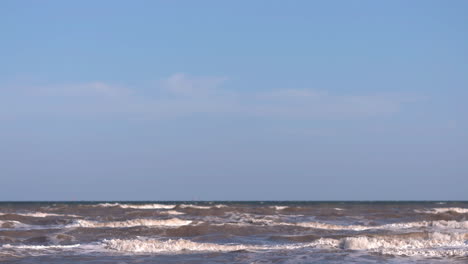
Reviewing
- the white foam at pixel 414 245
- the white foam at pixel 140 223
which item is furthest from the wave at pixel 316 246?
the white foam at pixel 140 223

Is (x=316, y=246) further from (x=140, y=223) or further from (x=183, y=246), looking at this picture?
(x=140, y=223)

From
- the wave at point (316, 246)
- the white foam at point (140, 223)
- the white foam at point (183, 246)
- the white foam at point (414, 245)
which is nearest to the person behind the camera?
the white foam at point (414, 245)

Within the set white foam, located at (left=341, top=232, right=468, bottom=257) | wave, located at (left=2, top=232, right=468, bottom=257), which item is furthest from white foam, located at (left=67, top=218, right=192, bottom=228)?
white foam, located at (left=341, top=232, right=468, bottom=257)

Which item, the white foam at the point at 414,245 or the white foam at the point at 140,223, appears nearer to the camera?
the white foam at the point at 414,245

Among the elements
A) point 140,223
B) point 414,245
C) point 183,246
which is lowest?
point 183,246

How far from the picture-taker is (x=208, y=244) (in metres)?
22.2

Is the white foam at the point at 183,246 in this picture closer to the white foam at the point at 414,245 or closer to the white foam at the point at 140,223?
the white foam at the point at 414,245

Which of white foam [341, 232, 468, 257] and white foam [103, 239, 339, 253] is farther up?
white foam [341, 232, 468, 257]

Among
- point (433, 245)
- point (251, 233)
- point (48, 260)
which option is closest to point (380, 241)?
point (433, 245)

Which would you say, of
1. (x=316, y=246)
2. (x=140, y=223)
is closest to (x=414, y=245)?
(x=316, y=246)

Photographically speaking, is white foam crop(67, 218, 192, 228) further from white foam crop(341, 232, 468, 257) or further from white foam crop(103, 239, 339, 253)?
white foam crop(341, 232, 468, 257)

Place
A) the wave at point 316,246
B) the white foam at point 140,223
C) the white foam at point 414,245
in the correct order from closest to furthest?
1. the white foam at point 414,245
2. the wave at point 316,246
3. the white foam at point 140,223

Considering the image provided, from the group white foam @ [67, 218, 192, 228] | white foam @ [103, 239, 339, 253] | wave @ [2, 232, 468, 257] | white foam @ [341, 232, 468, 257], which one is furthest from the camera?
white foam @ [67, 218, 192, 228]

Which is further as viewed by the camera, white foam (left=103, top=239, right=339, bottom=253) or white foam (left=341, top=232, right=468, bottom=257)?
white foam (left=103, top=239, right=339, bottom=253)
